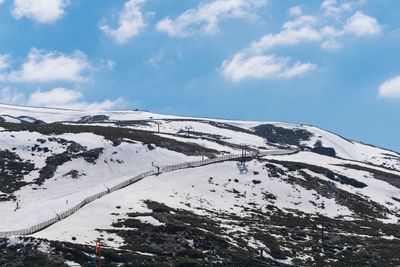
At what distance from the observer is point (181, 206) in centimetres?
8606

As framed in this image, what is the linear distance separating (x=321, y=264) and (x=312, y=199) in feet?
125

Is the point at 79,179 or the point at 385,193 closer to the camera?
the point at 79,179

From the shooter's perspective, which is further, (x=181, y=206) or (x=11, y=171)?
(x=11, y=171)

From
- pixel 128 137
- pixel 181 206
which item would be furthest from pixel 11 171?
pixel 128 137

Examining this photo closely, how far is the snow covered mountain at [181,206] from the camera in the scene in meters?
62.4

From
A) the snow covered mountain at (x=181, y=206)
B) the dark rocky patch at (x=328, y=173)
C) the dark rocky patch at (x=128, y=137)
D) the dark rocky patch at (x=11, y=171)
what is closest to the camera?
the snow covered mountain at (x=181, y=206)

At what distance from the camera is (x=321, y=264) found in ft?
221

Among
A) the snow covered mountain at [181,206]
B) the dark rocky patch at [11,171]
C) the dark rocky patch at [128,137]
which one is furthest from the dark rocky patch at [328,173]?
the dark rocky patch at [11,171]

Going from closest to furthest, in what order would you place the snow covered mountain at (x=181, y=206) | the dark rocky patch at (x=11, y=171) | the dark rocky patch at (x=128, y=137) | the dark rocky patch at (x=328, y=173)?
the snow covered mountain at (x=181, y=206) < the dark rocky patch at (x=11, y=171) < the dark rocky patch at (x=328, y=173) < the dark rocky patch at (x=128, y=137)

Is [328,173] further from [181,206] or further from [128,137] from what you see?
[181,206]

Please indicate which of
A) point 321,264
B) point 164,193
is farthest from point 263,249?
point 164,193

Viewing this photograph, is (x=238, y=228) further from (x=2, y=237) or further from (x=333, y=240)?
(x=2, y=237)

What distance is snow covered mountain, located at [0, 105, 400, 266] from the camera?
62375 mm

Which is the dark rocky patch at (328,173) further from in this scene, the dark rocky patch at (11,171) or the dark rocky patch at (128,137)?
the dark rocky patch at (11,171)
